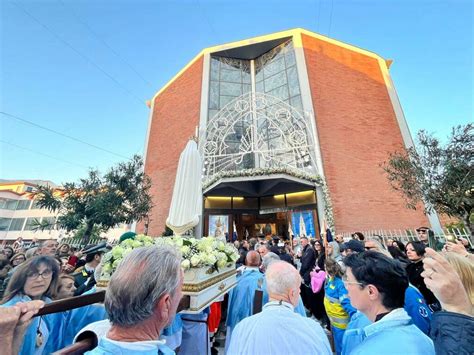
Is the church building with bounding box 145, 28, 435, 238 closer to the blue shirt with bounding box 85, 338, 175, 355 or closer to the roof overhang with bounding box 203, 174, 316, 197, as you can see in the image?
the roof overhang with bounding box 203, 174, 316, 197

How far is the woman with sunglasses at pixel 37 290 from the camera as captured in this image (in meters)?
1.41

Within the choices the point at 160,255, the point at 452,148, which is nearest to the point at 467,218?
the point at 452,148

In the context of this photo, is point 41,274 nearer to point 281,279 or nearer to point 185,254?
point 185,254

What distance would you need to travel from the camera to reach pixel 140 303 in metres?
0.85

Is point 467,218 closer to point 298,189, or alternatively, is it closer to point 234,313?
point 298,189

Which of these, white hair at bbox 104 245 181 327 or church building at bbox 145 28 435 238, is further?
church building at bbox 145 28 435 238

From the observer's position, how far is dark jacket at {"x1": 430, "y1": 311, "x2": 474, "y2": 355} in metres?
0.97

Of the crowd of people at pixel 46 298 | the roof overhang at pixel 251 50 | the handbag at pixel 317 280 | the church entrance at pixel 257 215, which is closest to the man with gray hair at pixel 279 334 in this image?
the crowd of people at pixel 46 298

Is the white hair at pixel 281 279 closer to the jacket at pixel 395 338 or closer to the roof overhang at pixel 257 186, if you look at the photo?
the jacket at pixel 395 338

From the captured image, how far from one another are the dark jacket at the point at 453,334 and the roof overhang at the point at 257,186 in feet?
30.5

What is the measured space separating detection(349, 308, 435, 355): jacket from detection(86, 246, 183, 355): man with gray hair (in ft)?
3.63

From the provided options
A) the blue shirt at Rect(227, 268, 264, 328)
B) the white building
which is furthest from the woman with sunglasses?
the white building

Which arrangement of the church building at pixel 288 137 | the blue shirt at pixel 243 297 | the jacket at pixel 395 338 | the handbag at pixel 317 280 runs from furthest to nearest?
1. the church building at pixel 288 137
2. the handbag at pixel 317 280
3. the blue shirt at pixel 243 297
4. the jacket at pixel 395 338

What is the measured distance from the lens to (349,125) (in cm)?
1312
